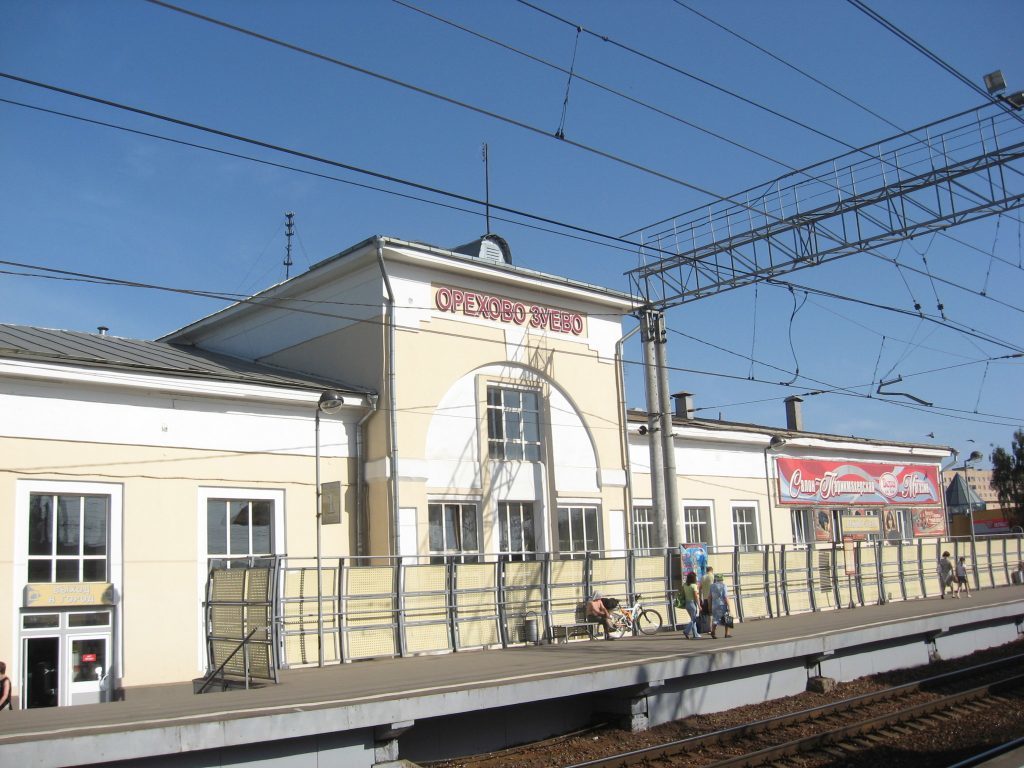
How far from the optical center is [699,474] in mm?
29578

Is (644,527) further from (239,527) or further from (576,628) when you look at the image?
(239,527)

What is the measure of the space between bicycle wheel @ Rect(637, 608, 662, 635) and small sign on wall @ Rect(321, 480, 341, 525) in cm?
672

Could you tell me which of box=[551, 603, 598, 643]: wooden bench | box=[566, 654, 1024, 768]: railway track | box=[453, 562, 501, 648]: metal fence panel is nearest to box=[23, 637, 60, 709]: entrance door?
box=[453, 562, 501, 648]: metal fence panel

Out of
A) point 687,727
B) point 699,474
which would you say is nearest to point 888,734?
point 687,727

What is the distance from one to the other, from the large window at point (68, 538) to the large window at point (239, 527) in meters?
1.97

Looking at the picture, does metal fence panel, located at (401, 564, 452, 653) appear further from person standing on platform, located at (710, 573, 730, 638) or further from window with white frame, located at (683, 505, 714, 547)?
window with white frame, located at (683, 505, 714, 547)

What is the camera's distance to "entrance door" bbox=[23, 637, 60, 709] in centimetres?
Result: 1622

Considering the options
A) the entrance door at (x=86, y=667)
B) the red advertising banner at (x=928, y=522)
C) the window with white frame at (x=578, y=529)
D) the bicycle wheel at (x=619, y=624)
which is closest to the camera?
the entrance door at (x=86, y=667)

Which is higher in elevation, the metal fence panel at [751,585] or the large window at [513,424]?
the large window at [513,424]

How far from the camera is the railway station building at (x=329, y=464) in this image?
1652 cm

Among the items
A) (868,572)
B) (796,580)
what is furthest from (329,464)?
(868,572)

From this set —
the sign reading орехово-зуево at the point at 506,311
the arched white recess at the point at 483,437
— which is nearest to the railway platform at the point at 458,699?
the arched white recess at the point at 483,437

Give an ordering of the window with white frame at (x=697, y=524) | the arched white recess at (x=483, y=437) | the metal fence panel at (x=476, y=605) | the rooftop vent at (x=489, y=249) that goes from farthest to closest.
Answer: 1. the window with white frame at (x=697, y=524)
2. the rooftop vent at (x=489, y=249)
3. the arched white recess at (x=483, y=437)
4. the metal fence panel at (x=476, y=605)

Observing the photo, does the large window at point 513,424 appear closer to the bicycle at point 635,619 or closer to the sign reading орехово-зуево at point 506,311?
the sign reading орехово-зуево at point 506,311
